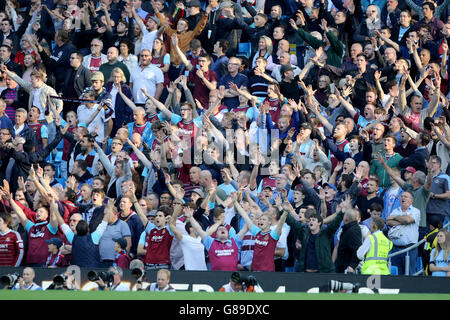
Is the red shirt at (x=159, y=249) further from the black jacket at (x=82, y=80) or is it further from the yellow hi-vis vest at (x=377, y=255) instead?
the black jacket at (x=82, y=80)

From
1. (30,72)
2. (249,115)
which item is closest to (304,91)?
(249,115)

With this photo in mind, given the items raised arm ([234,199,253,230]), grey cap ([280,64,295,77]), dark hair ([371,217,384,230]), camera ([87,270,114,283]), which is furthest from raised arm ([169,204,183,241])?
grey cap ([280,64,295,77])

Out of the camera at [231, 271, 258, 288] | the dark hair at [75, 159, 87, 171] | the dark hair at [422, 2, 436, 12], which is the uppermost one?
the dark hair at [422, 2, 436, 12]

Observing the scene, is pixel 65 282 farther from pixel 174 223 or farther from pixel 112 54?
pixel 112 54

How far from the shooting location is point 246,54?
19094mm

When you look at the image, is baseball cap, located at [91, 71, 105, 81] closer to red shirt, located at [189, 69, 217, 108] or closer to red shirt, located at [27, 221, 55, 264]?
red shirt, located at [189, 69, 217, 108]

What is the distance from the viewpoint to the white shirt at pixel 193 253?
1352 centimetres

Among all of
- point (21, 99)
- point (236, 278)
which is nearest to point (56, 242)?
point (236, 278)

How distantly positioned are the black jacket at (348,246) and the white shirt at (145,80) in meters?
5.96

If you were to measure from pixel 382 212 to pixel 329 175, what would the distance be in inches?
54.3

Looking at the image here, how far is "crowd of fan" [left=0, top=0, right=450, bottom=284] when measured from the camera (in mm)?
13758

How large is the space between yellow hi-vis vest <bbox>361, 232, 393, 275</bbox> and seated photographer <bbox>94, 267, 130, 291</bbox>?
2.98 m

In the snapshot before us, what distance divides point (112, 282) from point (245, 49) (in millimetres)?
8033

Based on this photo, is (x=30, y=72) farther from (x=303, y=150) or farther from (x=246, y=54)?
(x=303, y=150)
